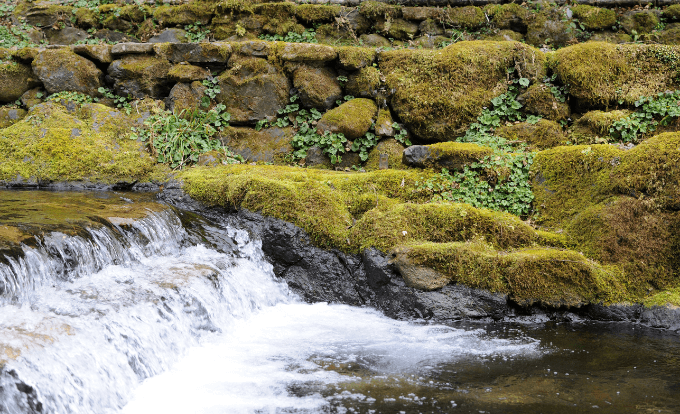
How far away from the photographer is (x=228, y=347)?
462 centimetres

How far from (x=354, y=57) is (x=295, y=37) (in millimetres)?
2219

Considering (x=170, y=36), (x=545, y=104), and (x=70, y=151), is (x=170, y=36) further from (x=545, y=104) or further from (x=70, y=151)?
(x=545, y=104)

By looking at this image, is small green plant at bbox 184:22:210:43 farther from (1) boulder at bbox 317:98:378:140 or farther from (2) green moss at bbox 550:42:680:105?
(2) green moss at bbox 550:42:680:105

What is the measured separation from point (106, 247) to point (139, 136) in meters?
4.27

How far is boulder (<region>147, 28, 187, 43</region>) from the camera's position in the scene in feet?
35.3

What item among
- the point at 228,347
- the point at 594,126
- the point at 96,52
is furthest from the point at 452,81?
the point at 96,52

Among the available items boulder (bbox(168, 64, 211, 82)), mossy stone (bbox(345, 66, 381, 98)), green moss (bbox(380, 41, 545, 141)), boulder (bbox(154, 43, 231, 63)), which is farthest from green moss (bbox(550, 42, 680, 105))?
boulder (bbox(168, 64, 211, 82))

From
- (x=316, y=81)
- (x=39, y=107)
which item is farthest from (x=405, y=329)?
(x=39, y=107)

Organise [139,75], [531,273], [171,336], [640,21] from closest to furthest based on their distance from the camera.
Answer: [171,336]
[531,273]
[139,75]
[640,21]

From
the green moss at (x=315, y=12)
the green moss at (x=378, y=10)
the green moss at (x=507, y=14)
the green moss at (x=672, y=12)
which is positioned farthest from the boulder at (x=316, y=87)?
the green moss at (x=672, y=12)

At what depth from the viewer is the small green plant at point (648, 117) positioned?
747 cm

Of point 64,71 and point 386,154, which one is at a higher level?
Answer: point 64,71

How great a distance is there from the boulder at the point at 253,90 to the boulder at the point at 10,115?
13.4 ft

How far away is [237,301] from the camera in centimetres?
554
